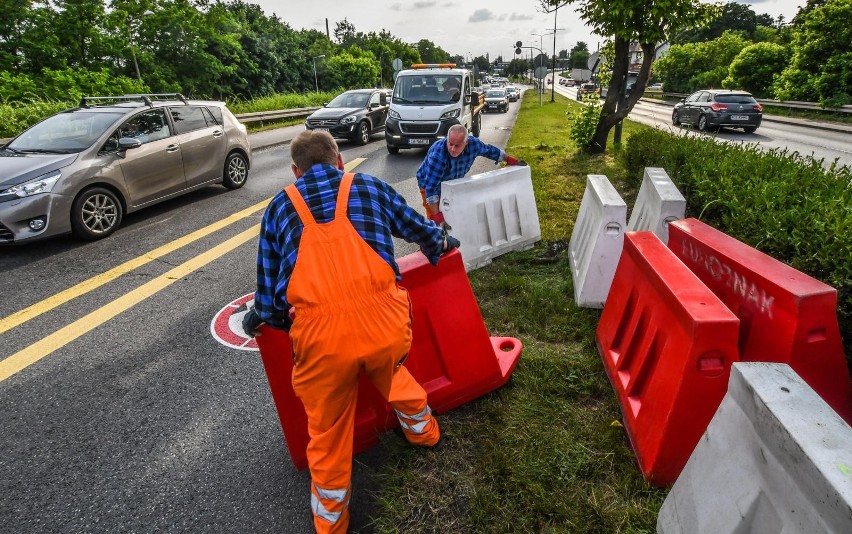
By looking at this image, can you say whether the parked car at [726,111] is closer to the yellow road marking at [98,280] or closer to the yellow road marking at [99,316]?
the yellow road marking at [98,280]

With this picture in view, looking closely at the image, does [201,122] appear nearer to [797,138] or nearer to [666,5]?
[666,5]

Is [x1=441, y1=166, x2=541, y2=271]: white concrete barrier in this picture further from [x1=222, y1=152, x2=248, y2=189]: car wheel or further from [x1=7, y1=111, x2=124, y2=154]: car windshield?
[x1=222, y1=152, x2=248, y2=189]: car wheel

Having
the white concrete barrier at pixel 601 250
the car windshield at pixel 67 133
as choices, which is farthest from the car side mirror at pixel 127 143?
the white concrete barrier at pixel 601 250

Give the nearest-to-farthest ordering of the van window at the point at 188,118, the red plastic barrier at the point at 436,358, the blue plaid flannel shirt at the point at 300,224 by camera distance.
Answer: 1. the blue plaid flannel shirt at the point at 300,224
2. the red plastic barrier at the point at 436,358
3. the van window at the point at 188,118

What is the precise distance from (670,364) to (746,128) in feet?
69.3

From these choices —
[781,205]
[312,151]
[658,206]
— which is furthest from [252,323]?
[781,205]

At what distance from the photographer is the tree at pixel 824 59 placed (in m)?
22.8

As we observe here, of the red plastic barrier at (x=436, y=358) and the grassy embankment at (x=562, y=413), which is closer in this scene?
the grassy embankment at (x=562, y=413)

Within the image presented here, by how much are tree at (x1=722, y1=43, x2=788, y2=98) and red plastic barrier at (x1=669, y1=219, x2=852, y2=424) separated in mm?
33995

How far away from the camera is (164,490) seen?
262 centimetres

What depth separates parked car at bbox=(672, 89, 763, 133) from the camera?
1877 centimetres

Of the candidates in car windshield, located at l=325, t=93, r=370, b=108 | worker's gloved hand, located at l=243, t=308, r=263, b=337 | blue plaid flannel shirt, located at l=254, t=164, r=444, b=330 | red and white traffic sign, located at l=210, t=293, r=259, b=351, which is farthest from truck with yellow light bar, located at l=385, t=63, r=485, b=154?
worker's gloved hand, located at l=243, t=308, r=263, b=337

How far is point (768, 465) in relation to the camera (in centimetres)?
154

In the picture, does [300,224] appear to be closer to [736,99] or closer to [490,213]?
[490,213]
